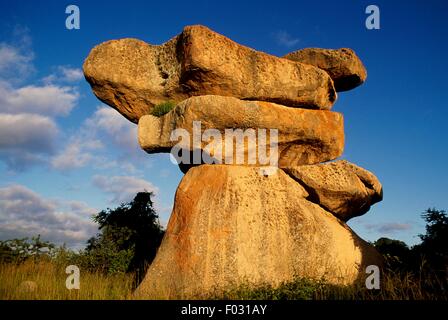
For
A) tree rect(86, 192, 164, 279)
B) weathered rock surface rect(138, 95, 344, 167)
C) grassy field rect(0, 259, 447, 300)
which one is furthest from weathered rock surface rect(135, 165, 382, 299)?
tree rect(86, 192, 164, 279)

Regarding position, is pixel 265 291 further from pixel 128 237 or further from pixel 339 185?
pixel 128 237

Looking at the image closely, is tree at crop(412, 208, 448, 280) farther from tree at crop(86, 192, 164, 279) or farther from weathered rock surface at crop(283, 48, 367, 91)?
tree at crop(86, 192, 164, 279)

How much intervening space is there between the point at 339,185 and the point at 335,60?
381 cm

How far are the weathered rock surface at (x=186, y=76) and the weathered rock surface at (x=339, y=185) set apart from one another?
1909 mm

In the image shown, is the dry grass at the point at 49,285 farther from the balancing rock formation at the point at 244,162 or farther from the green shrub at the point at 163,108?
the green shrub at the point at 163,108

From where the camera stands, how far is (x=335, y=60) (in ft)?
40.5

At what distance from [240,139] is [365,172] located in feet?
13.6

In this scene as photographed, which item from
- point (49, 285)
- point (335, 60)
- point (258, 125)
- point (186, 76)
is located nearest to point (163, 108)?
point (186, 76)

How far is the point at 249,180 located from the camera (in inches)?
410

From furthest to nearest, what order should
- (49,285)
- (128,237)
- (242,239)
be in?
(128,237) < (242,239) < (49,285)

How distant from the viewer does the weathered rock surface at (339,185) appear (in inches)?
442

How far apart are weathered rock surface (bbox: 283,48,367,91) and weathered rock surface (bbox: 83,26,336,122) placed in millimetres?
568

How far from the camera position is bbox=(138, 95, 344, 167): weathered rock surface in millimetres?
10203

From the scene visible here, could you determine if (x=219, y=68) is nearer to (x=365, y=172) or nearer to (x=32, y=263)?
(x=365, y=172)
